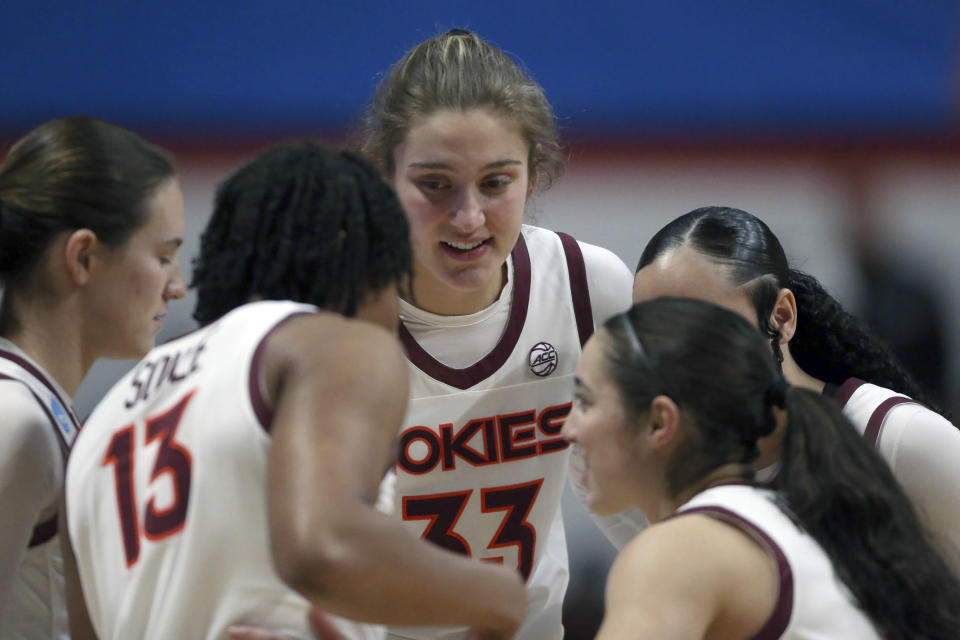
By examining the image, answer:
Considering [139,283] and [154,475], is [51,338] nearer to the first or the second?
[139,283]

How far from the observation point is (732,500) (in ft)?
5.74

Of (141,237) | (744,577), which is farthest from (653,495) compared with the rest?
(141,237)

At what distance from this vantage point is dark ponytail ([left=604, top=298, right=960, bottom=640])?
1742mm

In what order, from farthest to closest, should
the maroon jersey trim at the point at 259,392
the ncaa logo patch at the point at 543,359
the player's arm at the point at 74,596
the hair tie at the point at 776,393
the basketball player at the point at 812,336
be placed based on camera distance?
1. the ncaa logo patch at the point at 543,359
2. the basketball player at the point at 812,336
3. the hair tie at the point at 776,393
4. the player's arm at the point at 74,596
5. the maroon jersey trim at the point at 259,392

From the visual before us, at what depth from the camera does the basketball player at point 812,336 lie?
2.45m

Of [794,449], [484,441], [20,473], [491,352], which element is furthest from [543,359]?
[20,473]

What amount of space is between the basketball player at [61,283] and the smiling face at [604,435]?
852mm

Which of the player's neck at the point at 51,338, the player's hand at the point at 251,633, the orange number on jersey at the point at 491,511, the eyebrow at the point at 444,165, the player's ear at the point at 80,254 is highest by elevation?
the eyebrow at the point at 444,165

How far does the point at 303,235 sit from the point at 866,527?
0.93 m

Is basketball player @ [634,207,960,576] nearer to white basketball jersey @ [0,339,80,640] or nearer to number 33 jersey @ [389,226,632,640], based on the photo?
number 33 jersey @ [389,226,632,640]

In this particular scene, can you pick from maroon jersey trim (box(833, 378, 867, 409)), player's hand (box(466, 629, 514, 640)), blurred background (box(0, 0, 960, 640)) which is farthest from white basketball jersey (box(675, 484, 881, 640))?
blurred background (box(0, 0, 960, 640))

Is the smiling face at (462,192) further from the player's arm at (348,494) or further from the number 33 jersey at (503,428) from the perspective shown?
the player's arm at (348,494)

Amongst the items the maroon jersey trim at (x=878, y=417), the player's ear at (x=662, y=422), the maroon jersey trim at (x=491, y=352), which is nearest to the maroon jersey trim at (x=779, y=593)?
the player's ear at (x=662, y=422)

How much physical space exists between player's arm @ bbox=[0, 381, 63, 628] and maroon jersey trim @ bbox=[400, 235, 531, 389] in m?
1.04
